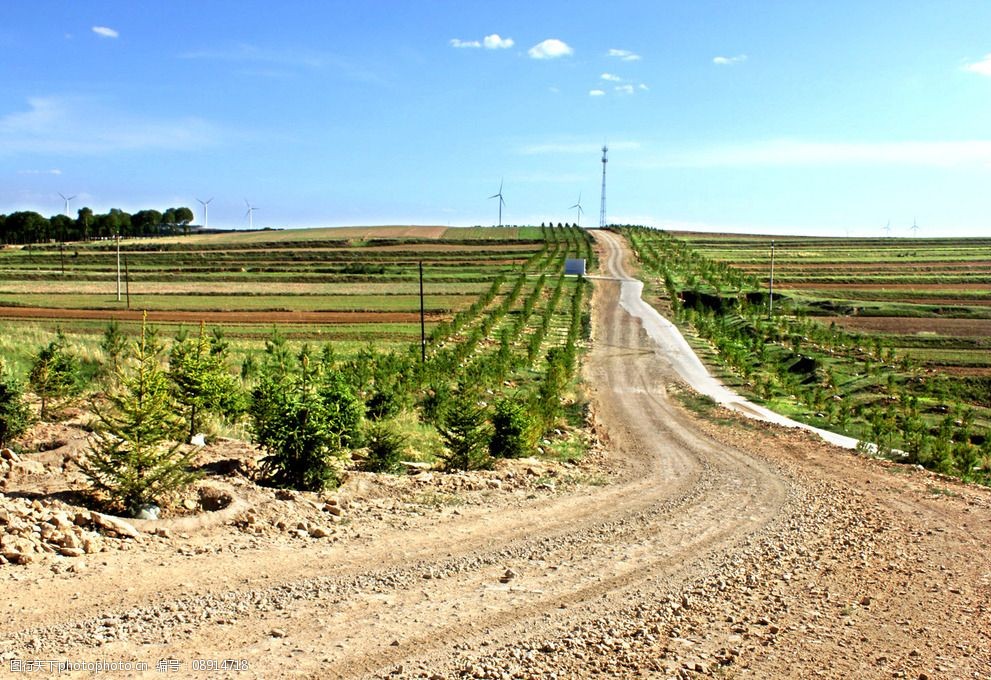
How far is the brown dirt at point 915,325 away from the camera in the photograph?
57469mm

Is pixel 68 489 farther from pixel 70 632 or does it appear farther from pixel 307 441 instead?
pixel 70 632

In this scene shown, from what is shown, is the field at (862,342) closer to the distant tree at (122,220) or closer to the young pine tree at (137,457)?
the young pine tree at (137,457)

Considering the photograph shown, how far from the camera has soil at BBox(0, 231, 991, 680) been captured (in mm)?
8203

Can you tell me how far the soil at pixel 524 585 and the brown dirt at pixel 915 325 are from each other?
153 feet

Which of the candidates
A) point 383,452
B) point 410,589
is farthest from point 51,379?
point 410,589

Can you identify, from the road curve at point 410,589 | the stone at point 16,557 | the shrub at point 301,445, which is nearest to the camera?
the road curve at point 410,589

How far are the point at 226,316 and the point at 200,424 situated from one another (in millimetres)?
50718

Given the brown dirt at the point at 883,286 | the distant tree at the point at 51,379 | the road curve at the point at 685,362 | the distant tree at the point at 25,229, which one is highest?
the distant tree at the point at 25,229

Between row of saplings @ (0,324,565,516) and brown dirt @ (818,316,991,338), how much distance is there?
4448cm

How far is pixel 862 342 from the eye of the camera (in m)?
52.9

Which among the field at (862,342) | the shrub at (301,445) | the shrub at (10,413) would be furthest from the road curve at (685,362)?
the shrub at (10,413)

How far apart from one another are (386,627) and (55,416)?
1343 cm

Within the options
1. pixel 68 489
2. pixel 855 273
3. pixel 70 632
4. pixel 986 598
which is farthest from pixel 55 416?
pixel 855 273

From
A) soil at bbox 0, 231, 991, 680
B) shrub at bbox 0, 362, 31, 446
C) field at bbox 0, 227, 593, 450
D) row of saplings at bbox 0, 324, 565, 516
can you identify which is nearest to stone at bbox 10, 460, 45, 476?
soil at bbox 0, 231, 991, 680
